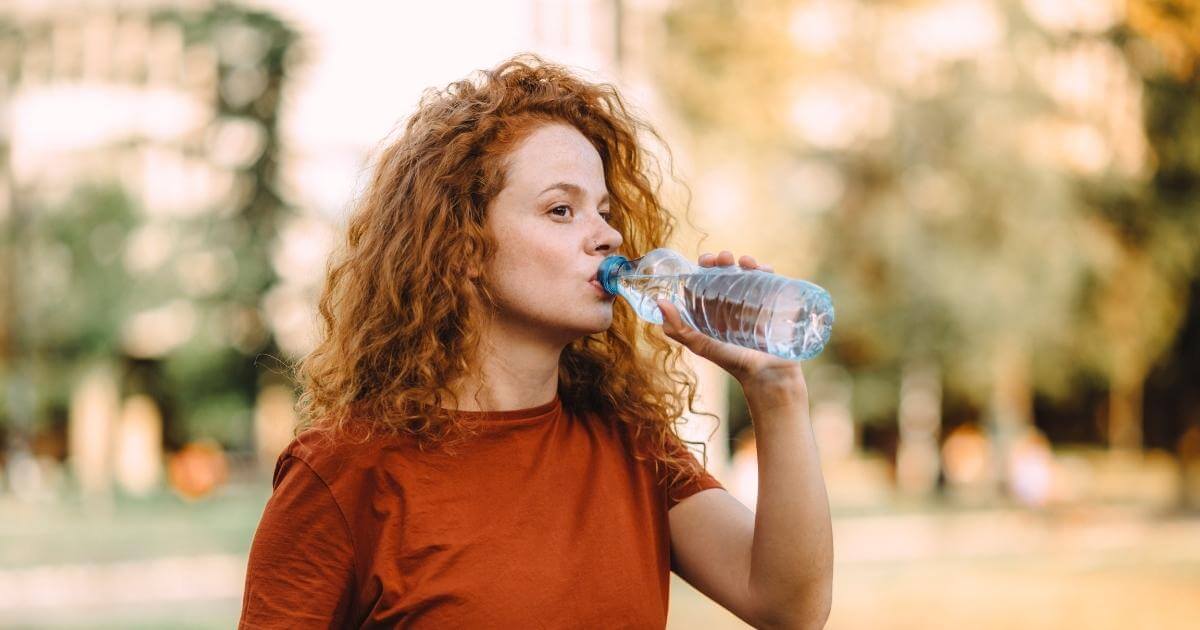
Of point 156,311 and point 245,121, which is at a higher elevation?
point 245,121

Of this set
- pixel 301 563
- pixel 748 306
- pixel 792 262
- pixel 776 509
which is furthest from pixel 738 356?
pixel 792 262

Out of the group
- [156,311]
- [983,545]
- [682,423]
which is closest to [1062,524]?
[983,545]

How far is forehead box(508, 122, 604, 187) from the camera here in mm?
2387

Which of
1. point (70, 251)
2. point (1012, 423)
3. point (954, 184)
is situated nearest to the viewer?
point (954, 184)

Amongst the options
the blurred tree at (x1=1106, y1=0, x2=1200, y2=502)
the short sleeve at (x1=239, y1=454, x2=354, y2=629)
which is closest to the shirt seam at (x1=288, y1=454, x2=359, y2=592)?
the short sleeve at (x1=239, y1=454, x2=354, y2=629)

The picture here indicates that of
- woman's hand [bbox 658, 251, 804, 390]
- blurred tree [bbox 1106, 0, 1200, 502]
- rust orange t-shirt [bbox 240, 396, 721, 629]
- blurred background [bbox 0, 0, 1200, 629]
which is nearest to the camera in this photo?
rust orange t-shirt [bbox 240, 396, 721, 629]

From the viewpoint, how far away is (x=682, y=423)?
267 cm

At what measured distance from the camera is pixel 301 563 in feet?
6.84

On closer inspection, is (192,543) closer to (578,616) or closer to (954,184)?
(954,184)

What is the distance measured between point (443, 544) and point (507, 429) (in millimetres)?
259

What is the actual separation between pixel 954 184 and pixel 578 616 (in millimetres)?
18610

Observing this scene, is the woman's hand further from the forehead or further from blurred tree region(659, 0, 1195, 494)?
blurred tree region(659, 0, 1195, 494)

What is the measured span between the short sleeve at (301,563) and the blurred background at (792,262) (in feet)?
3.31

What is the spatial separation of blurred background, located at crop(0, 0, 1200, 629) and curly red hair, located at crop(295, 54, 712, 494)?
0.39 m
